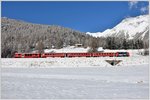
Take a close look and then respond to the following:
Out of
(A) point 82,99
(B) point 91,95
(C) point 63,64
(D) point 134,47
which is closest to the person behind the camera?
(A) point 82,99

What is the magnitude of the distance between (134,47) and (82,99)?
129 m

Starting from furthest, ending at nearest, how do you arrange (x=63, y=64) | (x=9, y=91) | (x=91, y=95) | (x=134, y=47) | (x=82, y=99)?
(x=134, y=47) → (x=63, y=64) → (x=9, y=91) → (x=91, y=95) → (x=82, y=99)

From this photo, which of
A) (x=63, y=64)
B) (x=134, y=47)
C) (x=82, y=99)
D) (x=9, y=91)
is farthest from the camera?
(x=134, y=47)

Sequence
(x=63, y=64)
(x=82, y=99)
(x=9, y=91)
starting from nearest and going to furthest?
(x=82, y=99) → (x=9, y=91) → (x=63, y=64)

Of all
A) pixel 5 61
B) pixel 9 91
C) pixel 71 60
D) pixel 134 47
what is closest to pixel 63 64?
pixel 71 60

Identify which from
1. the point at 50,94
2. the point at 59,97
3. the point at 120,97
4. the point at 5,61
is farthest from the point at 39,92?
the point at 5,61

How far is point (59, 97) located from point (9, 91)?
3.30 metres

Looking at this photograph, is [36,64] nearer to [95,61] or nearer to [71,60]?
[71,60]

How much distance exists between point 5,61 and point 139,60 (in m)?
23.2

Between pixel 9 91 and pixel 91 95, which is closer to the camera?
pixel 91 95

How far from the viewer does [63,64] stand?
50.4m

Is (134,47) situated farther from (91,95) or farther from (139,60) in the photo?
(91,95)

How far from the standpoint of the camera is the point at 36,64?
50688 mm

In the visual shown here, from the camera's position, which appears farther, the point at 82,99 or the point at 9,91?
the point at 9,91
